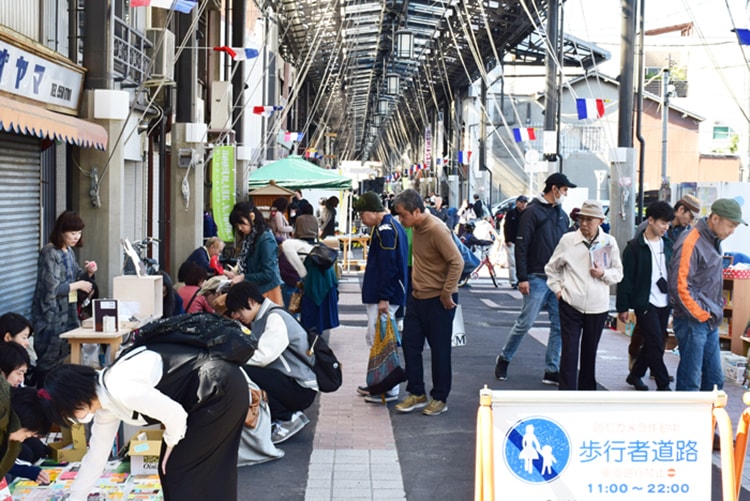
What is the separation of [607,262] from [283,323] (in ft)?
9.74

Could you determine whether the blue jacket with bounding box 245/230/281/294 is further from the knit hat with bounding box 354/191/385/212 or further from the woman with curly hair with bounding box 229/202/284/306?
the knit hat with bounding box 354/191/385/212

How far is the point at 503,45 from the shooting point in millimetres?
34531

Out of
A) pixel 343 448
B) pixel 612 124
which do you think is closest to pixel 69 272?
pixel 343 448

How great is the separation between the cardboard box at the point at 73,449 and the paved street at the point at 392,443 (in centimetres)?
111

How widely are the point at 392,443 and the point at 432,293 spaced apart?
4.49ft

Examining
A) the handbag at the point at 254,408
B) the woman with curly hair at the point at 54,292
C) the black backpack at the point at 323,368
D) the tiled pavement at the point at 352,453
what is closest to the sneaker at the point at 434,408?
the tiled pavement at the point at 352,453

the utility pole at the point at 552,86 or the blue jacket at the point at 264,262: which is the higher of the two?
the utility pole at the point at 552,86

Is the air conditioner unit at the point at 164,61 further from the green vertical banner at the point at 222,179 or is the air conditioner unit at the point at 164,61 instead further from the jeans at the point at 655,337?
the jeans at the point at 655,337

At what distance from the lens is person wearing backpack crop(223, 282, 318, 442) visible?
7230 mm

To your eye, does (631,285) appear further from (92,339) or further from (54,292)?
(54,292)

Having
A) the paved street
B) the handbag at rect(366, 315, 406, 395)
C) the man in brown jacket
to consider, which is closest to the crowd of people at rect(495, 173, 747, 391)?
the paved street

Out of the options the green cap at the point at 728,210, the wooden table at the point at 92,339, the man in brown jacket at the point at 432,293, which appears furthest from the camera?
the man in brown jacket at the point at 432,293

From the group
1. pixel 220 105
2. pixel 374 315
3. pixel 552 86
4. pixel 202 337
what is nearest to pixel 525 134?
Result: pixel 552 86

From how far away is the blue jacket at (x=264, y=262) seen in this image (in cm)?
1023
